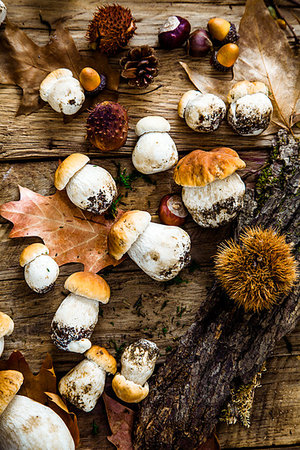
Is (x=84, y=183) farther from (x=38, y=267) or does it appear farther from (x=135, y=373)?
(x=135, y=373)

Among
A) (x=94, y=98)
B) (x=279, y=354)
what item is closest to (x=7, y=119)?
(x=94, y=98)

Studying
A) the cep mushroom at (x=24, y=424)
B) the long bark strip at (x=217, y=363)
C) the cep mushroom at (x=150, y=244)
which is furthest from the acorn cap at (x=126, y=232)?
the cep mushroom at (x=24, y=424)

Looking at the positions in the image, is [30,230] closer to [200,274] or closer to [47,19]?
[200,274]

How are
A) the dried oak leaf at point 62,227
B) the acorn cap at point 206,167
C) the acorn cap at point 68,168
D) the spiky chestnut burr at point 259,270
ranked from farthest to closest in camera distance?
the dried oak leaf at point 62,227 < the acorn cap at point 68,168 < the acorn cap at point 206,167 < the spiky chestnut burr at point 259,270

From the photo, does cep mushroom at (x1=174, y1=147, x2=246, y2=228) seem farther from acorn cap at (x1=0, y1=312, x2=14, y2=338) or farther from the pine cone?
acorn cap at (x1=0, y1=312, x2=14, y2=338)

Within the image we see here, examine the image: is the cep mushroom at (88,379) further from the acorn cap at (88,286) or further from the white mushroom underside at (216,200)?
the white mushroom underside at (216,200)

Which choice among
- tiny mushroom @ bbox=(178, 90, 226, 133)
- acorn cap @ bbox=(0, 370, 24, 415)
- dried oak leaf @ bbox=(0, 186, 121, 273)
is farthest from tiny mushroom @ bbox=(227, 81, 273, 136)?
acorn cap @ bbox=(0, 370, 24, 415)
